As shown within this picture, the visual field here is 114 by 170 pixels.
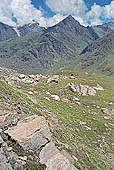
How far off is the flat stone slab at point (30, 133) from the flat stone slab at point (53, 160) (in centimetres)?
86

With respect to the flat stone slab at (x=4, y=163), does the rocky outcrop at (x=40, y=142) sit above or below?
below

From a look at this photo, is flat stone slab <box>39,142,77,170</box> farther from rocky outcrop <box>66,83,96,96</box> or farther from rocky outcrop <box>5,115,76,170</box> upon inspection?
rocky outcrop <box>66,83,96,96</box>

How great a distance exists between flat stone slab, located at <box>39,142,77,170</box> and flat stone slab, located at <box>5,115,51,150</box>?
863 mm

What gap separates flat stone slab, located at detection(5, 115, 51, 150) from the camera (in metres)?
19.0

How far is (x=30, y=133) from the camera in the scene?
20.1 meters

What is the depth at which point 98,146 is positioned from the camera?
122 feet

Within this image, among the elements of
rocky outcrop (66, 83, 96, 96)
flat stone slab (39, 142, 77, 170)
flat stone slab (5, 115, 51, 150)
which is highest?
flat stone slab (5, 115, 51, 150)

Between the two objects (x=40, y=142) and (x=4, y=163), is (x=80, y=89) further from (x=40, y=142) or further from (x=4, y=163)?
(x=4, y=163)

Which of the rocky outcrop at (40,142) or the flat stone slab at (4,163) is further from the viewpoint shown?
the rocky outcrop at (40,142)

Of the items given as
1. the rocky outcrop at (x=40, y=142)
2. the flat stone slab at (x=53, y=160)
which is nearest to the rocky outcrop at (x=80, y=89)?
the rocky outcrop at (x=40, y=142)

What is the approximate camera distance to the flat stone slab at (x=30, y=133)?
19009mm

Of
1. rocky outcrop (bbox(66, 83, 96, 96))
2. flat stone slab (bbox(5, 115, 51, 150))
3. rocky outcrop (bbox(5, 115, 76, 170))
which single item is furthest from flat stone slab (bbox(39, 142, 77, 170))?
rocky outcrop (bbox(66, 83, 96, 96))

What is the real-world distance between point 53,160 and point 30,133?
3.33 m

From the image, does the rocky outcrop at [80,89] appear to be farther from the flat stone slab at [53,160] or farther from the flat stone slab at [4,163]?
the flat stone slab at [4,163]
